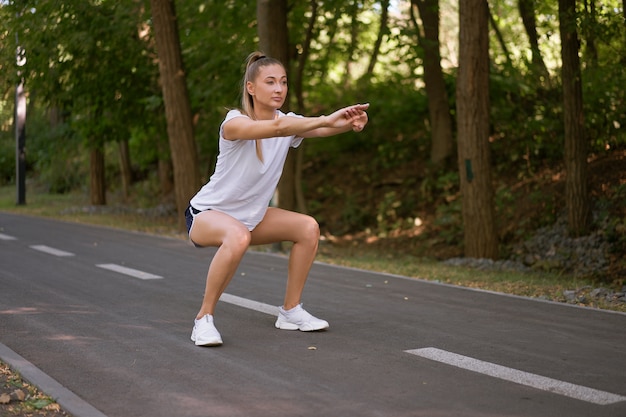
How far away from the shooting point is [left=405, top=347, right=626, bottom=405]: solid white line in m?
5.06

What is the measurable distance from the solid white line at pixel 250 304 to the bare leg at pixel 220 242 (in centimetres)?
151

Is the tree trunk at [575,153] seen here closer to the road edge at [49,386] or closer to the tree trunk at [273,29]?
the tree trunk at [273,29]

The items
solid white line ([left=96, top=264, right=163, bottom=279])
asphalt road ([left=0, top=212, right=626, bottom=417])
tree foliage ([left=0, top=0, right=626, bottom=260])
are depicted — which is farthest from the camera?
tree foliage ([left=0, top=0, right=626, bottom=260])

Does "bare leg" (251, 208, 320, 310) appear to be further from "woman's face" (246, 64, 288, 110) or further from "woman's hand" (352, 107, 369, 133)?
"woman's hand" (352, 107, 369, 133)

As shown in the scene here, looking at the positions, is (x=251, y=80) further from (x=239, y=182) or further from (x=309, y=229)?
(x=309, y=229)

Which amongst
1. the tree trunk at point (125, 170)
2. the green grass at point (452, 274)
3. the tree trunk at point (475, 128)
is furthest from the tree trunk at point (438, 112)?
the tree trunk at point (125, 170)

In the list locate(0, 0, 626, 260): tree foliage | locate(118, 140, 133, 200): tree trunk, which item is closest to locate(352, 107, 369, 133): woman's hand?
locate(0, 0, 626, 260): tree foliage

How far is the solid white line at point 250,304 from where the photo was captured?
822 centimetres

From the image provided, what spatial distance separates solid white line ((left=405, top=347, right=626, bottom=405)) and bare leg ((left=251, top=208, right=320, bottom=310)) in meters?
1.18

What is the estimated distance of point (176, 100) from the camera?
19375 mm

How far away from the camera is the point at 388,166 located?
2525 cm

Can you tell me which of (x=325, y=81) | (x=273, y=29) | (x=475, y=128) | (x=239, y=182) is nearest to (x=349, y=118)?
(x=239, y=182)

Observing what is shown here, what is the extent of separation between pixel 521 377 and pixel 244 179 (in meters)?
2.42

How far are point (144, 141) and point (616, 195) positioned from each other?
50.3 ft
